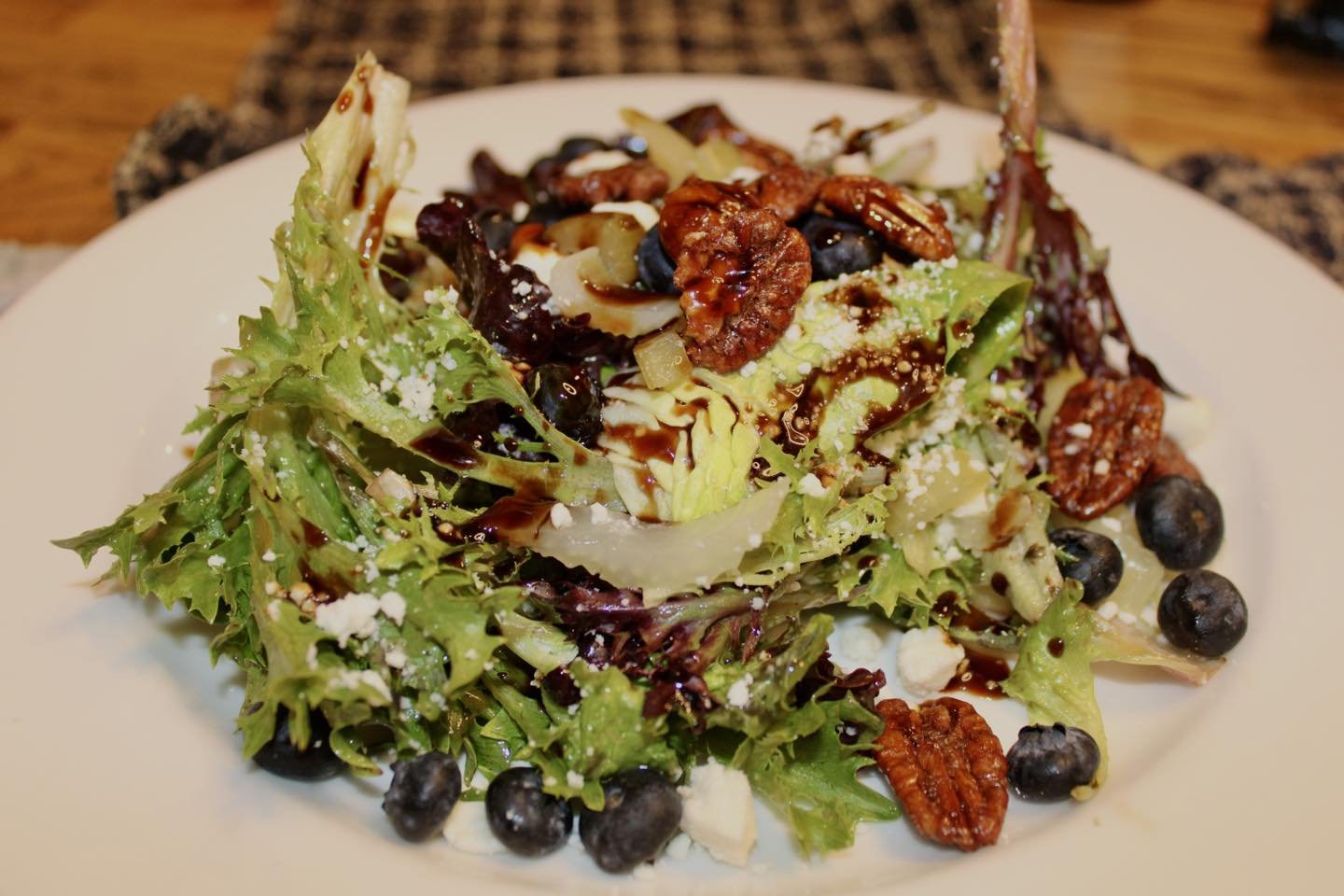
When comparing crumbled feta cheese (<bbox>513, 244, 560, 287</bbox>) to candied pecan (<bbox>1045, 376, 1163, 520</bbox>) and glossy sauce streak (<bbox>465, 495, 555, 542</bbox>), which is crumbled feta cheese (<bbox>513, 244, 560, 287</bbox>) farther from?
candied pecan (<bbox>1045, 376, 1163, 520</bbox>)

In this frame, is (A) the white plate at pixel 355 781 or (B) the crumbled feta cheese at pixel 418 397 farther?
(B) the crumbled feta cheese at pixel 418 397

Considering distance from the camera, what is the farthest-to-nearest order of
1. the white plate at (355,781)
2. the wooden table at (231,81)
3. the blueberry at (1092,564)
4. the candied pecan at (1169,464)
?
the wooden table at (231,81) < the candied pecan at (1169,464) < the blueberry at (1092,564) < the white plate at (355,781)

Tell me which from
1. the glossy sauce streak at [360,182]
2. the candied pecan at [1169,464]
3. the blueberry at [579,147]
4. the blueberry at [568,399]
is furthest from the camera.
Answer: the blueberry at [579,147]

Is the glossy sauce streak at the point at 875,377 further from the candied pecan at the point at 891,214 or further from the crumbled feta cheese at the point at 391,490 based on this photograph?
the crumbled feta cheese at the point at 391,490

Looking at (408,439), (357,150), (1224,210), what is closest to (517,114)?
(357,150)

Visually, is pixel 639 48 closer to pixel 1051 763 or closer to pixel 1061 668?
pixel 1061 668

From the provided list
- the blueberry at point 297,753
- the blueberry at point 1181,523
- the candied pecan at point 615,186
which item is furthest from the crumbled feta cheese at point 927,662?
the candied pecan at point 615,186

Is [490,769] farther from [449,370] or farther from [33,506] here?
[33,506]

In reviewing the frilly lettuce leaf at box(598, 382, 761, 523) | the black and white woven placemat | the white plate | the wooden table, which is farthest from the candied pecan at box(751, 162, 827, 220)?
the wooden table
